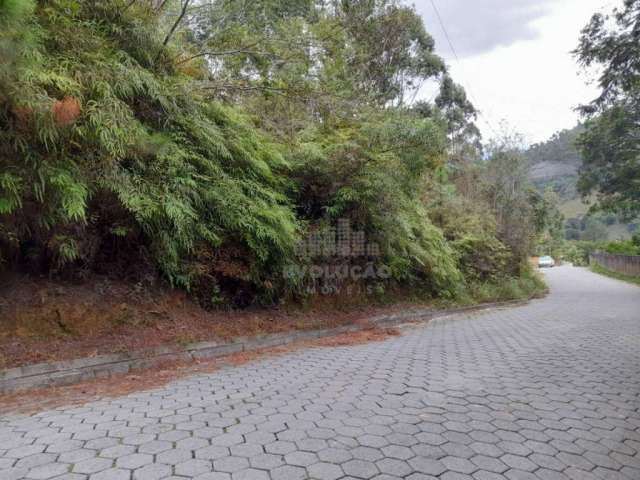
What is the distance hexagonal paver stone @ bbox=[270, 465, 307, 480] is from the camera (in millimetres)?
2061

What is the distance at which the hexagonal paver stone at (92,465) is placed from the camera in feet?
6.95

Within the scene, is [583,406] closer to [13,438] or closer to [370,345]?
[370,345]

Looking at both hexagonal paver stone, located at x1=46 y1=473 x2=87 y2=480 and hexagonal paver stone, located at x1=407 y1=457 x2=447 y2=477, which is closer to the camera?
hexagonal paver stone, located at x1=46 y1=473 x2=87 y2=480

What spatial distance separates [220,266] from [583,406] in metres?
4.33

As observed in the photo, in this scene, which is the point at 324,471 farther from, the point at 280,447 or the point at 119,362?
the point at 119,362

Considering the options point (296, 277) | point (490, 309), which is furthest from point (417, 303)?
point (296, 277)

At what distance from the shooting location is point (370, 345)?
5.93 m

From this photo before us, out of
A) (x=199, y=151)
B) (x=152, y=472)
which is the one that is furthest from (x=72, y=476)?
(x=199, y=151)

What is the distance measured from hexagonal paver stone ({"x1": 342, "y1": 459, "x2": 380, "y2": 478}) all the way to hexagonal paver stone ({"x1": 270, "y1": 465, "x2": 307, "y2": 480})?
0.80ft

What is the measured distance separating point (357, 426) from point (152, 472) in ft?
4.44

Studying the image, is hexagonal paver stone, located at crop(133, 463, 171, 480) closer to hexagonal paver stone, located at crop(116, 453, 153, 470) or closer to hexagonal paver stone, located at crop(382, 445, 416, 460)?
hexagonal paver stone, located at crop(116, 453, 153, 470)

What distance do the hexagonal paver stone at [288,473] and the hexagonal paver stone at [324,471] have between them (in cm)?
5

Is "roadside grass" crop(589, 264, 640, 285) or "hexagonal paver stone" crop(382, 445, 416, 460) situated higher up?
"hexagonal paver stone" crop(382, 445, 416, 460)

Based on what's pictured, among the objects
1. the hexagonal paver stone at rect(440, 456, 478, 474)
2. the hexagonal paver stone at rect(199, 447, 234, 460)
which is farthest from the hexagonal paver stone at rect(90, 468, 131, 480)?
the hexagonal paver stone at rect(440, 456, 478, 474)
